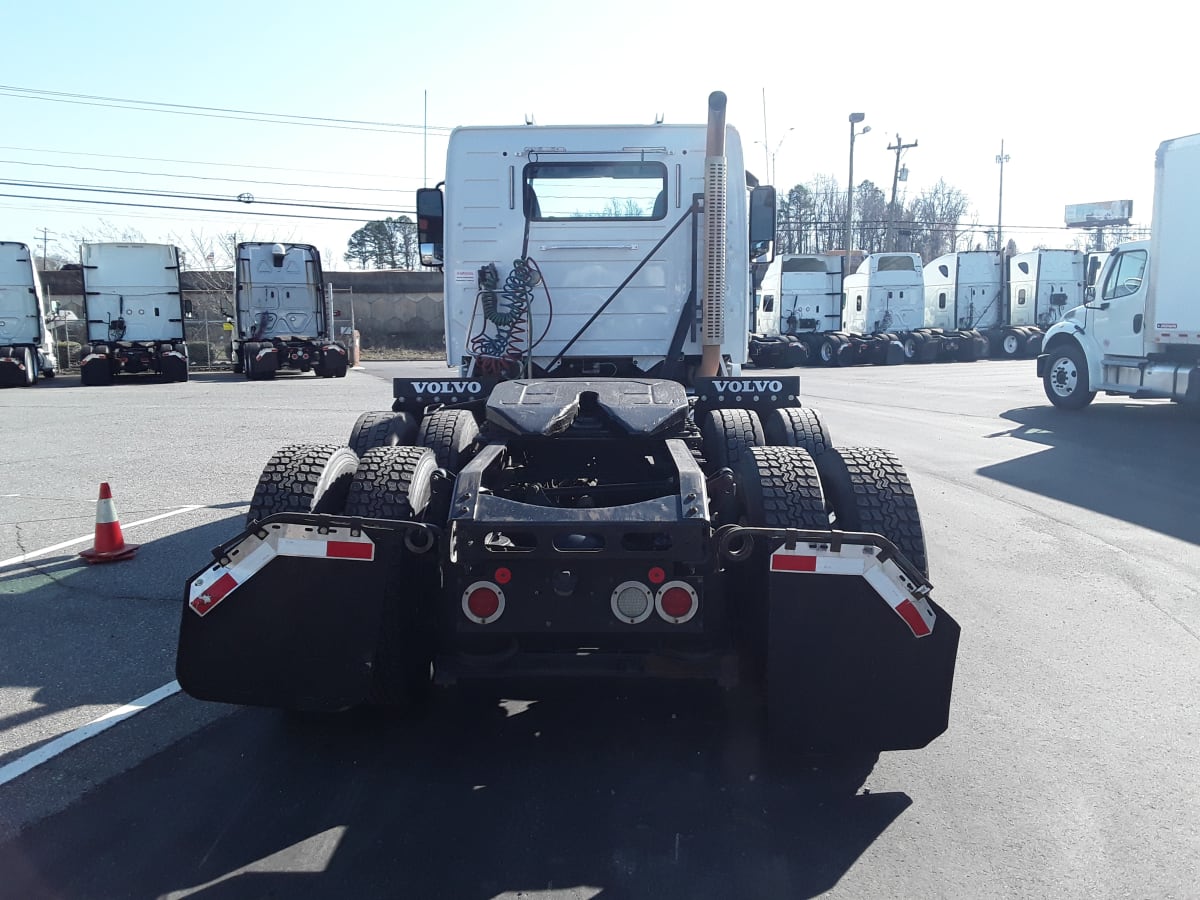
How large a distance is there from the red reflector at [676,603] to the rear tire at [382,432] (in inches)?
103

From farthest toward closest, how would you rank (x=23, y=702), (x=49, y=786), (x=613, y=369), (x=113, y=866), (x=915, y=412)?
(x=915, y=412) < (x=613, y=369) < (x=23, y=702) < (x=49, y=786) < (x=113, y=866)

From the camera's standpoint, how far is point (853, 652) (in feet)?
11.5

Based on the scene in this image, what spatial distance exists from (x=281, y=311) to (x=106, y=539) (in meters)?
22.4

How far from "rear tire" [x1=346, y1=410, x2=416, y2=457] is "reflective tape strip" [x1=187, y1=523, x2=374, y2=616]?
2.16 metres

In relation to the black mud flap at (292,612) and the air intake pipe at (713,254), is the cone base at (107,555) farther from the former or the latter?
the air intake pipe at (713,254)

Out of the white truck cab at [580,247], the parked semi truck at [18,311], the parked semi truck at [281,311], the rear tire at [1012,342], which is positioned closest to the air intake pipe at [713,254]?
the white truck cab at [580,247]

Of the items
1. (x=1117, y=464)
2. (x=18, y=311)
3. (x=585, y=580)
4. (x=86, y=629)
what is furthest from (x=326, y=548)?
(x=18, y=311)

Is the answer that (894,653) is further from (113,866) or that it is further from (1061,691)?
(113,866)

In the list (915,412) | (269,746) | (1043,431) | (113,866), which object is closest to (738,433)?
(269,746)

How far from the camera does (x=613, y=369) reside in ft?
23.7

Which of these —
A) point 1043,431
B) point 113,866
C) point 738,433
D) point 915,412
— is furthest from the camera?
point 915,412

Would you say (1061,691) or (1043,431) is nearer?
(1061,691)

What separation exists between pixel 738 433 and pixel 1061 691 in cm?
202

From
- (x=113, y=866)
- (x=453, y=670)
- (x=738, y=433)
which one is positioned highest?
(x=738, y=433)
